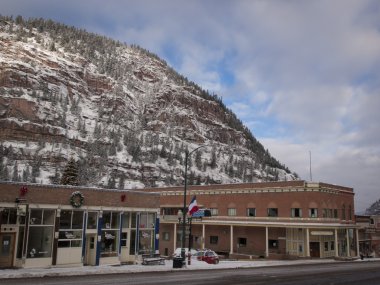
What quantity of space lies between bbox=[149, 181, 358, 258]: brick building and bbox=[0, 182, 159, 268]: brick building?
80.4 ft

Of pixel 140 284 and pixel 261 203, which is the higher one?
pixel 261 203

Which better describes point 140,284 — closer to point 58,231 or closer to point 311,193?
point 58,231

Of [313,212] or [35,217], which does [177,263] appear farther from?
[313,212]

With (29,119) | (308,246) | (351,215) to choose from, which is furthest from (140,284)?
(29,119)

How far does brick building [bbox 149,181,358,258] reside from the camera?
56875 millimetres

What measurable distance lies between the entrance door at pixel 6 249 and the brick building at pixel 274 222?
35.6 meters

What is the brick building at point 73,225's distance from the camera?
27.9 m

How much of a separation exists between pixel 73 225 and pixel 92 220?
185 cm

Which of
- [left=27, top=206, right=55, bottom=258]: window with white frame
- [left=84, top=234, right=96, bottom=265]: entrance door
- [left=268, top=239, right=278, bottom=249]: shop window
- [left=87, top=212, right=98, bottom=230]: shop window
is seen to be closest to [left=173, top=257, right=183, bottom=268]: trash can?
[left=84, top=234, right=96, bottom=265]: entrance door

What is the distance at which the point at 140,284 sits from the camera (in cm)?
2028

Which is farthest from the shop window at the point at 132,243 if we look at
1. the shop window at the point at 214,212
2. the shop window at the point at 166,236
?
the shop window at the point at 166,236

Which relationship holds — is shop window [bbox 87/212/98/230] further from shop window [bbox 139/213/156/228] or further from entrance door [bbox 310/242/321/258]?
entrance door [bbox 310/242/321/258]

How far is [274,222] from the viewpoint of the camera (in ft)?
196

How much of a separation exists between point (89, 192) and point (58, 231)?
3.93 meters
